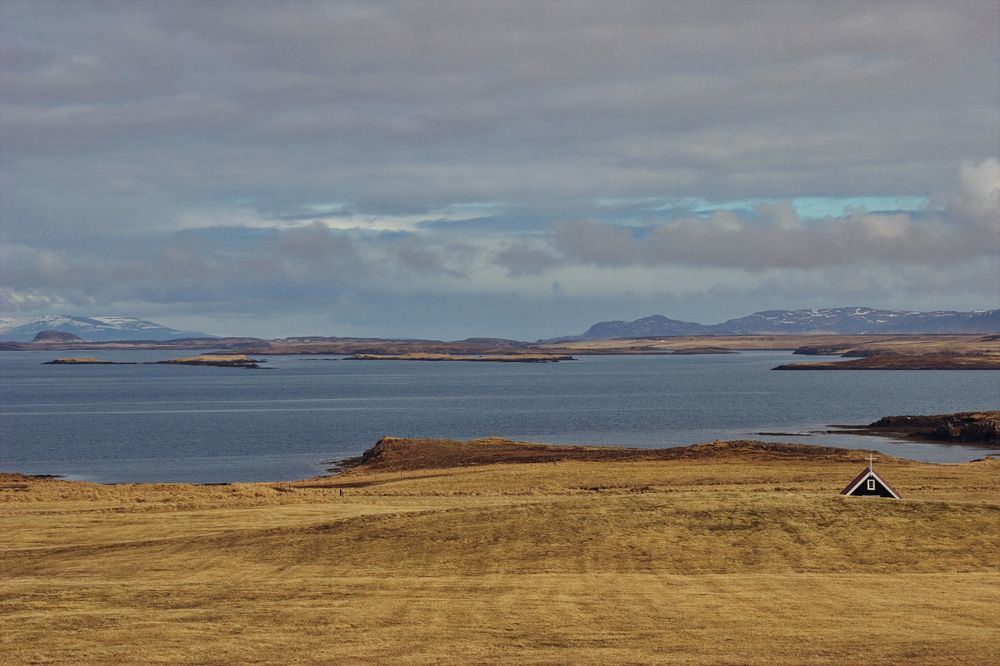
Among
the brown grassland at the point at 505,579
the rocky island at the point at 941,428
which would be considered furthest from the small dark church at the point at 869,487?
the rocky island at the point at 941,428

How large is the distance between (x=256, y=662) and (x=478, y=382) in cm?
17980

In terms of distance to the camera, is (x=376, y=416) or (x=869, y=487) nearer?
(x=869, y=487)

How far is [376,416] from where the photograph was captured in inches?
4532

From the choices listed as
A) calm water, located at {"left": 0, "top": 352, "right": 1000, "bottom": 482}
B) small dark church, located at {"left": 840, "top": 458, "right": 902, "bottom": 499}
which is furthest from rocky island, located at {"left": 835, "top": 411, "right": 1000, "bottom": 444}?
small dark church, located at {"left": 840, "top": 458, "right": 902, "bottom": 499}

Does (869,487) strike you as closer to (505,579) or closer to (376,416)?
(505,579)

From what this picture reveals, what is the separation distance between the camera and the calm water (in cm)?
7462

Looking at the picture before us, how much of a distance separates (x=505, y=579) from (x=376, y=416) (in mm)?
90527

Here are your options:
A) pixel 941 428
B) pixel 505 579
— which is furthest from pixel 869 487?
pixel 941 428

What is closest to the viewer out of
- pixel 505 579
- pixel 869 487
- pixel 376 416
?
pixel 505 579

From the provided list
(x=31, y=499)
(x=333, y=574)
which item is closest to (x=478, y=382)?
(x=31, y=499)

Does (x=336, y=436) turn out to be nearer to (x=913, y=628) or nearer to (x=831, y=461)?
(x=831, y=461)

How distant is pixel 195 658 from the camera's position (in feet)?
60.2

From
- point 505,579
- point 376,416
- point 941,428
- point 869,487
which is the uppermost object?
point 869,487

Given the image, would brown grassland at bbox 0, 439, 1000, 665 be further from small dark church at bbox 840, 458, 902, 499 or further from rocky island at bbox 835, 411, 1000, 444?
rocky island at bbox 835, 411, 1000, 444
